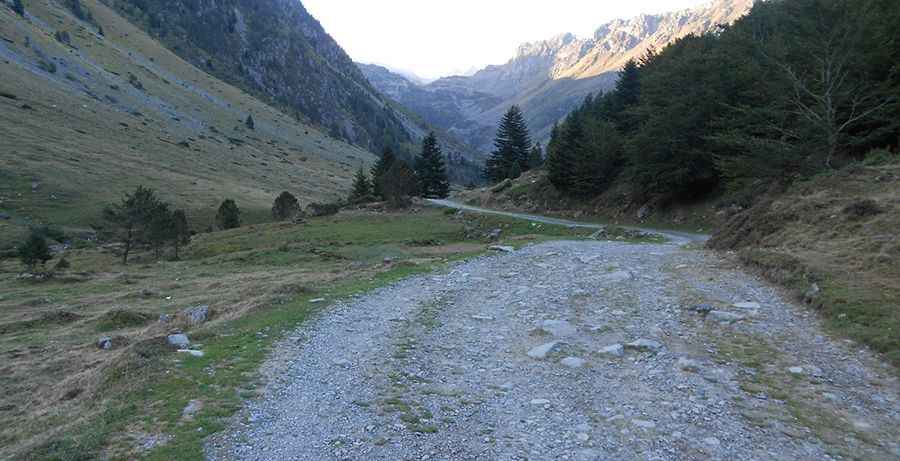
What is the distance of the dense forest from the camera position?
26.7 meters

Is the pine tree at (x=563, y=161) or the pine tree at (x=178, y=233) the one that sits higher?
the pine tree at (x=563, y=161)

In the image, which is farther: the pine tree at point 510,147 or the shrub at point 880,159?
the pine tree at point 510,147

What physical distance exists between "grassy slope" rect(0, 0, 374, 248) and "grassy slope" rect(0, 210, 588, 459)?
3755 cm

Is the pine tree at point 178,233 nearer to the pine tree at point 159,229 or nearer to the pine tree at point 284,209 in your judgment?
the pine tree at point 159,229

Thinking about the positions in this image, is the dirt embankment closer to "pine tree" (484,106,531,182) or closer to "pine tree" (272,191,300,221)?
"pine tree" (272,191,300,221)

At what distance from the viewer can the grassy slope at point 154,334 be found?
7.74 metres

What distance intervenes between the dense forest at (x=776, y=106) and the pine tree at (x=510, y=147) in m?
43.4

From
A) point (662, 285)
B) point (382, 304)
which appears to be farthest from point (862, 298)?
point (382, 304)

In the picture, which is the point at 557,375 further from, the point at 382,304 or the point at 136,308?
the point at 136,308

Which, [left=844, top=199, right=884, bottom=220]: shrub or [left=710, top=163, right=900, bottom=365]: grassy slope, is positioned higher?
[left=844, top=199, right=884, bottom=220]: shrub

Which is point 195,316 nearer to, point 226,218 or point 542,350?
point 542,350

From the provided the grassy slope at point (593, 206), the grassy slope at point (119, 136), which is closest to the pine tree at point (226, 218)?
the grassy slope at point (119, 136)

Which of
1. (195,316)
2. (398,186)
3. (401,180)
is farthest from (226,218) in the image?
(195,316)

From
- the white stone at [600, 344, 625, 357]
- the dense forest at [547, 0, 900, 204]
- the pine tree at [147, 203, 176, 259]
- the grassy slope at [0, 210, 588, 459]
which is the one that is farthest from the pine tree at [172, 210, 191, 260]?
the white stone at [600, 344, 625, 357]
